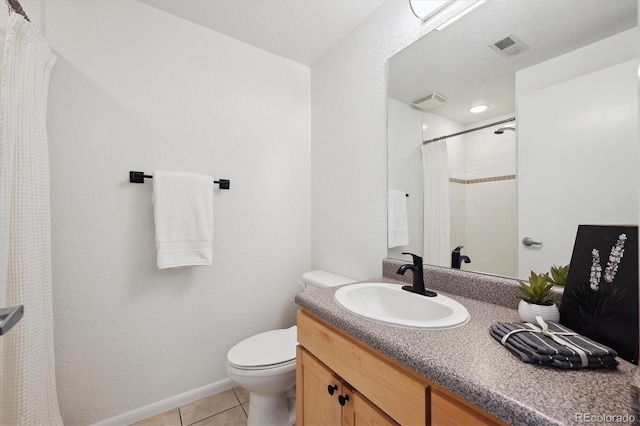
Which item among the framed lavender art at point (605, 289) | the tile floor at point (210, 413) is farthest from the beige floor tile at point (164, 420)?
the framed lavender art at point (605, 289)

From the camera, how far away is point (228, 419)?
1408 mm

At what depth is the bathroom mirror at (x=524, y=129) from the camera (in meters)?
0.75

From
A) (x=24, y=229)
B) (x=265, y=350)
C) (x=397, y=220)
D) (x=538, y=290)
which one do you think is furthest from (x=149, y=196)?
(x=538, y=290)

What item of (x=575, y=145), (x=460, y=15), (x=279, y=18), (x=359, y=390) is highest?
(x=279, y=18)

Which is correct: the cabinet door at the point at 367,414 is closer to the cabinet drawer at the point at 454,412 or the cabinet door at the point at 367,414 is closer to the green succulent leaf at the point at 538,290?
the cabinet drawer at the point at 454,412

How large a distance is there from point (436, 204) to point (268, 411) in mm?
1347

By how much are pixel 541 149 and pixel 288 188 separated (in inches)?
57.1

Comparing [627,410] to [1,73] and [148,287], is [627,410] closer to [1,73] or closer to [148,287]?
[148,287]

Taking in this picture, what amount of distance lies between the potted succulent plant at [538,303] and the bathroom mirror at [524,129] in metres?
0.13

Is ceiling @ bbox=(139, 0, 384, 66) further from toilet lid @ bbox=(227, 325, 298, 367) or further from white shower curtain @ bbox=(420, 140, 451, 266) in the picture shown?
toilet lid @ bbox=(227, 325, 298, 367)

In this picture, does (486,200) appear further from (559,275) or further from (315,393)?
(315,393)

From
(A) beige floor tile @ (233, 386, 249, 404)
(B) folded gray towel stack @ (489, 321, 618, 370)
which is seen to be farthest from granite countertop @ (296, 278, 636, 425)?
(A) beige floor tile @ (233, 386, 249, 404)

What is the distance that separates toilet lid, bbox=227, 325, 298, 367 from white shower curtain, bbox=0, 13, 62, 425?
72 centimetres

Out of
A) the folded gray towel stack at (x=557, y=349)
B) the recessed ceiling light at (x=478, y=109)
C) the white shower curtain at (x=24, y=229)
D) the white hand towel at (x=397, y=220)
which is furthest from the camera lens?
the white hand towel at (x=397, y=220)
